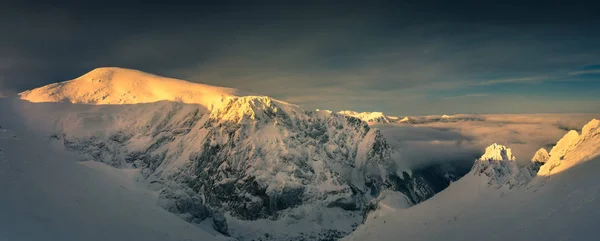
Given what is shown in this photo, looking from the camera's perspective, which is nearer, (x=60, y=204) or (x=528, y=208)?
(x=60, y=204)

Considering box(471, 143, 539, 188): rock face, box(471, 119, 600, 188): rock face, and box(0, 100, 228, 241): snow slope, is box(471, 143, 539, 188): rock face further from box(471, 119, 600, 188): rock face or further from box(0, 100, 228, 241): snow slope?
box(0, 100, 228, 241): snow slope

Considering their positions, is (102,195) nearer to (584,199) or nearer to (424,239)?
(424,239)

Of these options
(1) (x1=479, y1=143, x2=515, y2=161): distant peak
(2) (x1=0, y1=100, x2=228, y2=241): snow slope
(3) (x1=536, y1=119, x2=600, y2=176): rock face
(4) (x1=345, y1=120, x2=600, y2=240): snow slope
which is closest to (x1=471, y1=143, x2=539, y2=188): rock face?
(1) (x1=479, y1=143, x2=515, y2=161): distant peak

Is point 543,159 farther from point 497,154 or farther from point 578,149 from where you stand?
point 578,149

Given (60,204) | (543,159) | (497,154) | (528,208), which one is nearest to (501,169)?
(497,154)

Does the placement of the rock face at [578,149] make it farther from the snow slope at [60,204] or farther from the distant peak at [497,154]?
the snow slope at [60,204]
